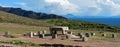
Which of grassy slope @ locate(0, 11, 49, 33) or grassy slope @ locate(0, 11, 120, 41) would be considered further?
grassy slope @ locate(0, 11, 120, 41)

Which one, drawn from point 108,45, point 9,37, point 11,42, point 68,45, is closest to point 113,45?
point 108,45

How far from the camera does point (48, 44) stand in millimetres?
47469

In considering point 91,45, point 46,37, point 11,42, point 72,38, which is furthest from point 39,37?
point 91,45

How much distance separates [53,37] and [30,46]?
11778 mm

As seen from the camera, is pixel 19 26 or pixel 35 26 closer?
pixel 19 26

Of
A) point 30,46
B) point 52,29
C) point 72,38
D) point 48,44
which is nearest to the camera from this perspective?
point 30,46

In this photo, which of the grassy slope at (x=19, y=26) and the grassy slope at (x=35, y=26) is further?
the grassy slope at (x=35, y=26)

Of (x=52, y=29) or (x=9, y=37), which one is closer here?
(x=9, y=37)

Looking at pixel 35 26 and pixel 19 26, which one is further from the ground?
pixel 19 26

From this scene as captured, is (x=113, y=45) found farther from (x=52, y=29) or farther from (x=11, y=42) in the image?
(x=52, y=29)

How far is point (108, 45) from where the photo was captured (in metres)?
46.8

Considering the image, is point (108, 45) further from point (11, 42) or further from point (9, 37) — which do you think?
point (9, 37)

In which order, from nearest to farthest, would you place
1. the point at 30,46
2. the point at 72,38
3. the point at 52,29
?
the point at 30,46
the point at 72,38
the point at 52,29

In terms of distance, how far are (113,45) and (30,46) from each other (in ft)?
31.7
